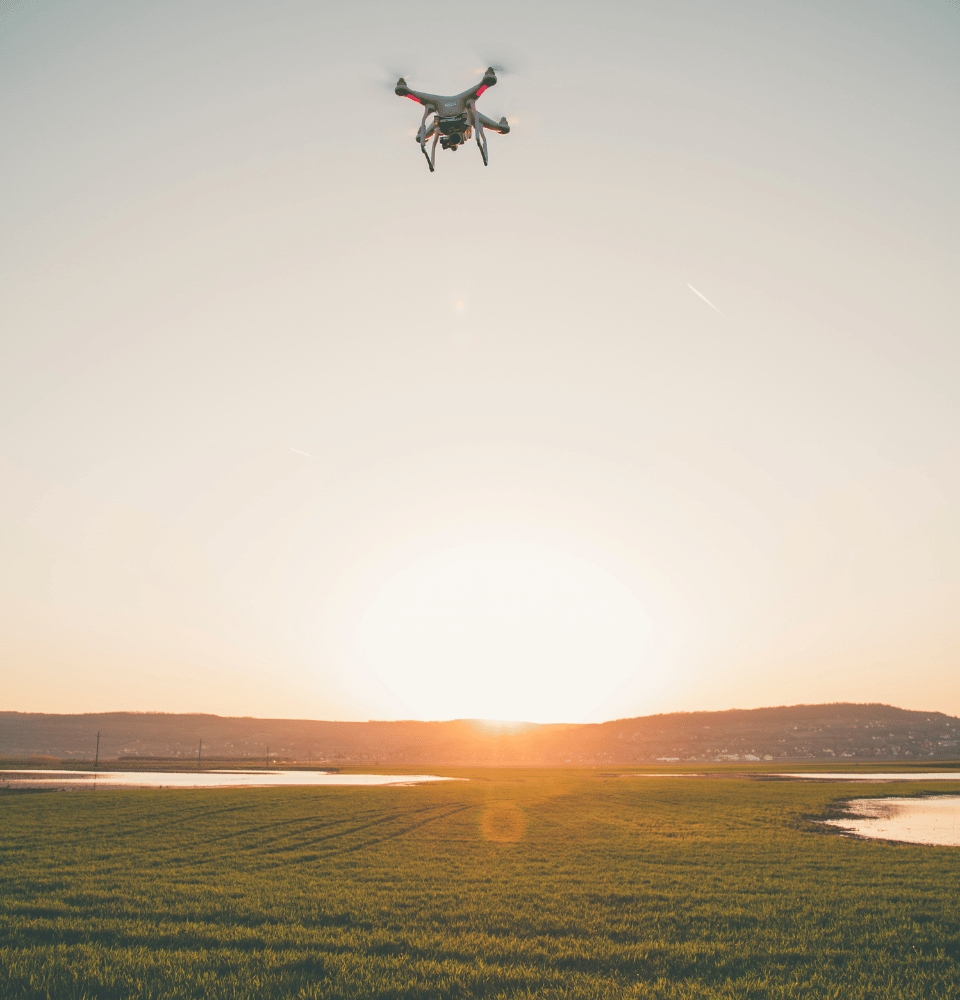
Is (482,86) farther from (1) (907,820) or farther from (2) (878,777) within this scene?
(2) (878,777)

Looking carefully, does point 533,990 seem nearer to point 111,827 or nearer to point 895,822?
point 111,827

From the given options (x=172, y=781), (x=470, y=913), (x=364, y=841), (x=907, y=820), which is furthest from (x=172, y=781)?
(x=470, y=913)

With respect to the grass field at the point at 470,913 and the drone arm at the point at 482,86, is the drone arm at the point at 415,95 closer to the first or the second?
the drone arm at the point at 482,86

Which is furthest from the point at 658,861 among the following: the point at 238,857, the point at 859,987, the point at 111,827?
the point at 111,827

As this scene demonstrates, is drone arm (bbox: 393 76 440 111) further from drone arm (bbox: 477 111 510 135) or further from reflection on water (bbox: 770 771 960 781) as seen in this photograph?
reflection on water (bbox: 770 771 960 781)

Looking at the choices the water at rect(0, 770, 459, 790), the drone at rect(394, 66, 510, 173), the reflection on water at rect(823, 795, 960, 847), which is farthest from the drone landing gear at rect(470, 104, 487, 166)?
the water at rect(0, 770, 459, 790)
